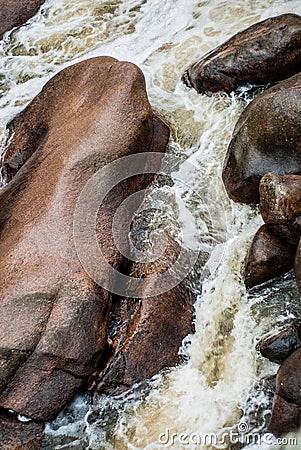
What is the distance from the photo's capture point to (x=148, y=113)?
6105 mm

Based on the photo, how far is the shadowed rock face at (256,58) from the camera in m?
6.52

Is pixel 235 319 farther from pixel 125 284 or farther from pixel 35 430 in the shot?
pixel 35 430

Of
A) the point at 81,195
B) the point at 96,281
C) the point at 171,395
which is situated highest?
the point at 81,195

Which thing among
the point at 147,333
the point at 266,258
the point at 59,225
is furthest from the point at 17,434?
the point at 266,258

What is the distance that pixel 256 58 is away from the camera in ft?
21.6

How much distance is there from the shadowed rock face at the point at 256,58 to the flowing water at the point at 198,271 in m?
0.20

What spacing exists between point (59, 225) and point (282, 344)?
6.80 feet

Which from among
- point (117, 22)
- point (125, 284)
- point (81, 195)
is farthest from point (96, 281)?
point (117, 22)

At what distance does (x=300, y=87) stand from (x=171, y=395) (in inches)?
Answer: 115

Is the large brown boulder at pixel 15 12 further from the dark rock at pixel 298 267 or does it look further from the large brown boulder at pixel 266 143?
the dark rock at pixel 298 267

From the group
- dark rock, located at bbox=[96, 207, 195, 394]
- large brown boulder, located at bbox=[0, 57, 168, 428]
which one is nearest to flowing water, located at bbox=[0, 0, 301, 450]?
dark rock, located at bbox=[96, 207, 195, 394]

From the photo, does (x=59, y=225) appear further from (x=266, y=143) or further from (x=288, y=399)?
(x=288, y=399)

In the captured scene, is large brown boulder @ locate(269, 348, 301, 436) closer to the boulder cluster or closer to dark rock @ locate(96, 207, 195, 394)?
the boulder cluster

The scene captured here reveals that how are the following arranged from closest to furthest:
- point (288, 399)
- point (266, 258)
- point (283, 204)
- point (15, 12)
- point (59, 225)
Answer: point (288, 399) → point (283, 204) → point (266, 258) → point (59, 225) → point (15, 12)
